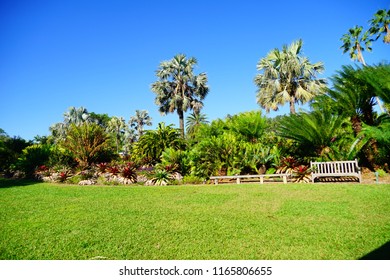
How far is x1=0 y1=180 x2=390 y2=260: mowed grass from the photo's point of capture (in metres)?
2.89

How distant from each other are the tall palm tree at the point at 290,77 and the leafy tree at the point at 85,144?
13.4 m

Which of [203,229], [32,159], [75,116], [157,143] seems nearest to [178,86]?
[157,143]

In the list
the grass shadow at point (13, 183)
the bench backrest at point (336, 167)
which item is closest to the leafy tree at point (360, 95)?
the bench backrest at point (336, 167)

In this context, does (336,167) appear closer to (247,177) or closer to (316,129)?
(316,129)

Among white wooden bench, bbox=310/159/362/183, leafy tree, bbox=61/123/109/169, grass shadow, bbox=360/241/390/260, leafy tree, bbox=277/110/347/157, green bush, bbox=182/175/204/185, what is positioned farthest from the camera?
leafy tree, bbox=61/123/109/169

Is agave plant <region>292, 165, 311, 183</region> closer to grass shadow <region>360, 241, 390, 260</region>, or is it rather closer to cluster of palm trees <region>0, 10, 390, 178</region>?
cluster of palm trees <region>0, 10, 390, 178</region>

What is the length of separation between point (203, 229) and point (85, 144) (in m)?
13.1

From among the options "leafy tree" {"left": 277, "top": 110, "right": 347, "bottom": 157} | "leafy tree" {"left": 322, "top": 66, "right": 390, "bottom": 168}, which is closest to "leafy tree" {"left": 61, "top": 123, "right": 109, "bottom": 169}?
"leafy tree" {"left": 277, "top": 110, "right": 347, "bottom": 157}

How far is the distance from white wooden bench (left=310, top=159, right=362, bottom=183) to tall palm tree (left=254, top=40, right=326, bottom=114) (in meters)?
9.34

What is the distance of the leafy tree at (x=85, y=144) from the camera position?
575 inches

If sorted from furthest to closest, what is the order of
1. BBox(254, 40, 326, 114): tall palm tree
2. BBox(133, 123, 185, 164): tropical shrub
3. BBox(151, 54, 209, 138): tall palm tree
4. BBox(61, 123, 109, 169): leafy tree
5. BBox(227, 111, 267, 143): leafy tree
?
BBox(151, 54, 209, 138): tall palm tree → BBox(254, 40, 326, 114): tall palm tree → BBox(133, 123, 185, 164): tropical shrub → BBox(61, 123, 109, 169): leafy tree → BBox(227, 111, 267, 143): leafy tree

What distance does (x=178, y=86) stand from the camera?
924 inches

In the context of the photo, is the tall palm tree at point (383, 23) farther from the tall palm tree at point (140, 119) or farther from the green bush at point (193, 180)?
the tall palm tree at point (140, 119)
